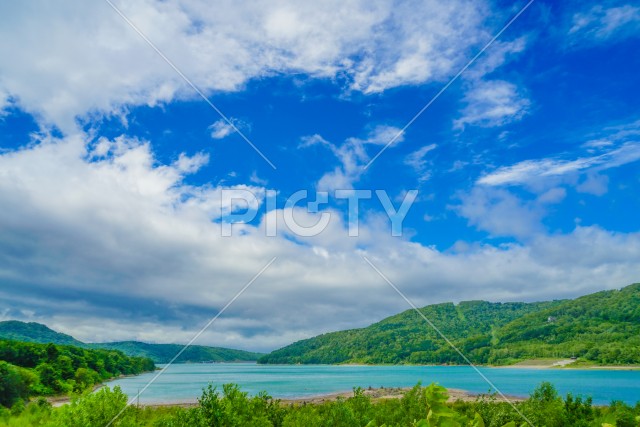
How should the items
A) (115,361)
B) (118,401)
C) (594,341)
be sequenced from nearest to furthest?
(118,401) < (115,361) < (594,341)

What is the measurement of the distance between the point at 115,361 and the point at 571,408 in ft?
490

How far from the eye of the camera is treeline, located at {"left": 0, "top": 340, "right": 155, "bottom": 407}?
7281 cm

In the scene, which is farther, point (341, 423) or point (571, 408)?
point (571, 408)

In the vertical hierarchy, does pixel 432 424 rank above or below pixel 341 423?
above

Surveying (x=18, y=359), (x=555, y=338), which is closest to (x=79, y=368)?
(x=18, y=359)

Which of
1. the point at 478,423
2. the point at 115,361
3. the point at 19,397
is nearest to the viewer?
the point at 478,423

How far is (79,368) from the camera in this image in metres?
107

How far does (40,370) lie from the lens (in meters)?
90.1

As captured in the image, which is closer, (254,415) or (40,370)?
(254,415)

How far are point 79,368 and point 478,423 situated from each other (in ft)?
401

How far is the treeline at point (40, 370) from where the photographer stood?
72812mm

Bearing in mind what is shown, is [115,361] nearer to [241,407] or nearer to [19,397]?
[19,397]

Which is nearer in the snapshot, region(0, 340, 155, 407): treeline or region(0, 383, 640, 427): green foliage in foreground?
region(0, 383, 640, 427): green foliage in foreground

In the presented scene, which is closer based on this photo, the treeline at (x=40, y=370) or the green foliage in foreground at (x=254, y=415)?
the green foliage in foreground at (x=254, y=415)
